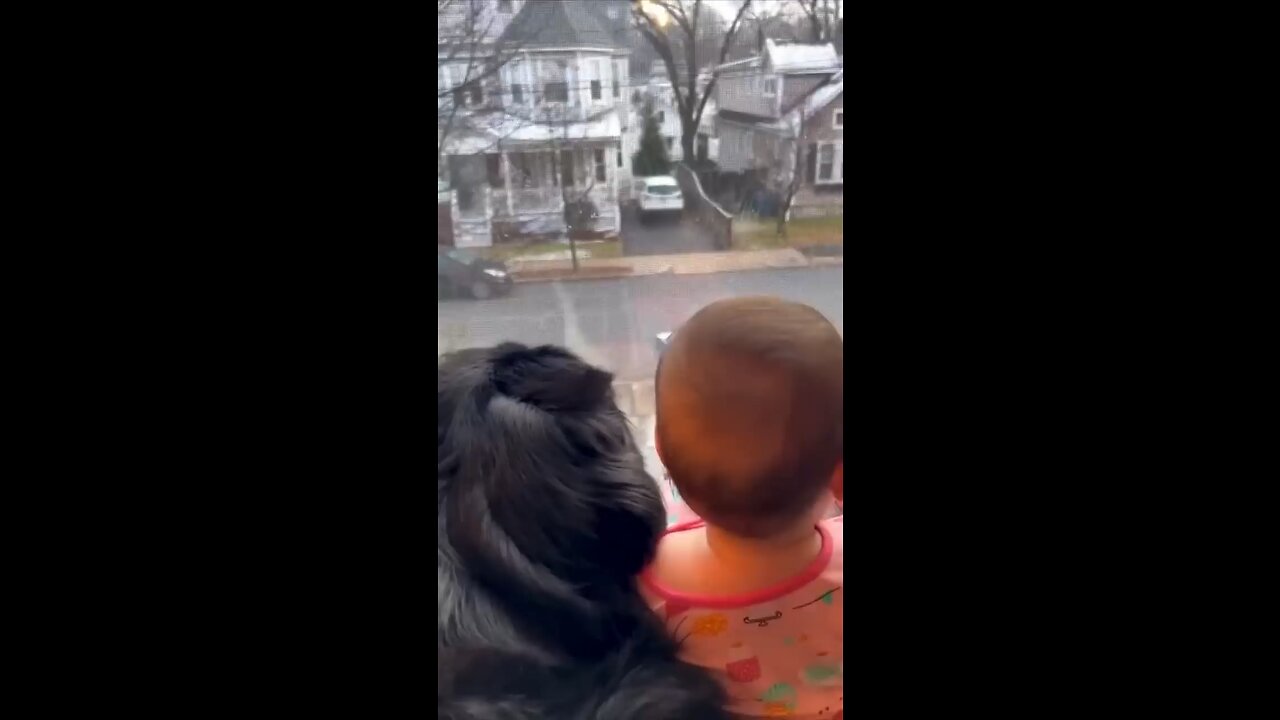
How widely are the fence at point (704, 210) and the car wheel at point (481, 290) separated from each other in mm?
296

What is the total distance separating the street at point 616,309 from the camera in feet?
4.43

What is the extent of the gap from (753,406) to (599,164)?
39 centimetres

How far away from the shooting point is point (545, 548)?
1352 millimetres

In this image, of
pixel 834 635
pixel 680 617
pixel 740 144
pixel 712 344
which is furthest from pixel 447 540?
pixel 740 144

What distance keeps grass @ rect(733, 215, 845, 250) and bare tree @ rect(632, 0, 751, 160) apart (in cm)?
15

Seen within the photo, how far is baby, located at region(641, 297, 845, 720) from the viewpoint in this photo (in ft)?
4.40

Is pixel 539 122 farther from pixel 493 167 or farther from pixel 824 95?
pixel 824 95

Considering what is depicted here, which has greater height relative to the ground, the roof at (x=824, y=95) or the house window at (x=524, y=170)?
the roof at (x=824, y=95)

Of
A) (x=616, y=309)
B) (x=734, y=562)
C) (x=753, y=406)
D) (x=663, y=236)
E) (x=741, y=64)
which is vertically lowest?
(x=734, y=562)

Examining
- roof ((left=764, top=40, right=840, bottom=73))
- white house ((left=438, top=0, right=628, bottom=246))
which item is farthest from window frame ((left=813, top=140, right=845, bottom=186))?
white house ((left=438, top=0, right=628, bottom=246))

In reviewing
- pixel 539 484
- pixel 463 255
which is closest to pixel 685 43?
pixel 463 255

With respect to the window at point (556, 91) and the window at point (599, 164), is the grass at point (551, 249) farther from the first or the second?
the window at point (556, 91)

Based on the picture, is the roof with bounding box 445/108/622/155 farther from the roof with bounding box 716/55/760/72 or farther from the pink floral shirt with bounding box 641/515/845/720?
the pink floral shirt with bounding box 641/515/845/720

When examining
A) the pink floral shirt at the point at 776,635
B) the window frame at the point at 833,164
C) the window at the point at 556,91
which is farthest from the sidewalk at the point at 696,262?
the pink floral shirt at the point at 776,635
